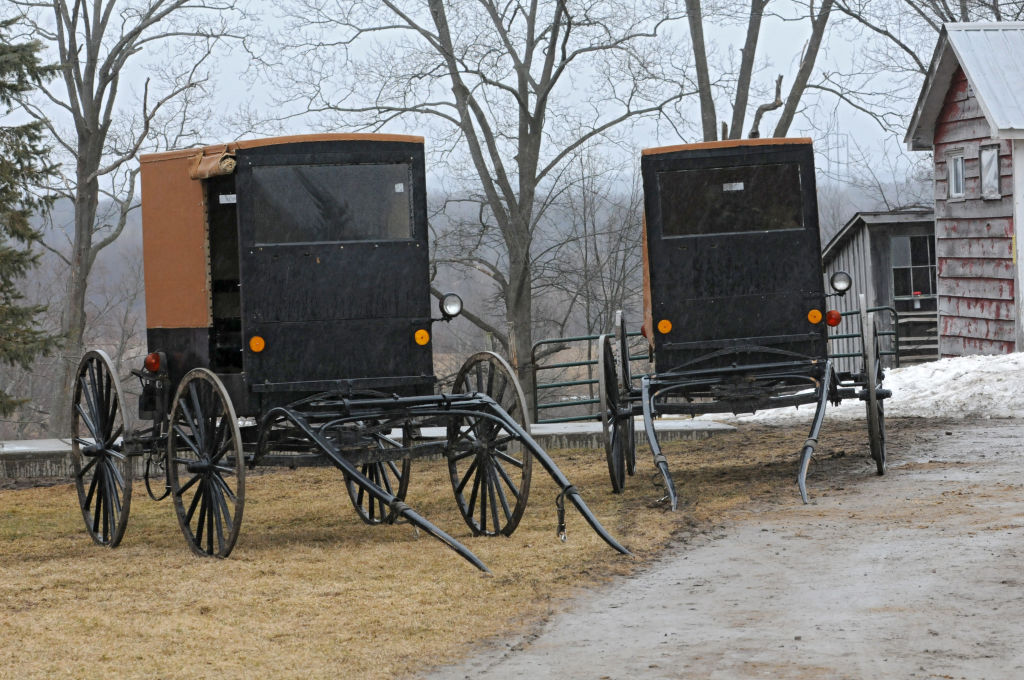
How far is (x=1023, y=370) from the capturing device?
1556 cm

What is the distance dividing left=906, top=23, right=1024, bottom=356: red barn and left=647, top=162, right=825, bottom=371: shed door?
9187 millimetres

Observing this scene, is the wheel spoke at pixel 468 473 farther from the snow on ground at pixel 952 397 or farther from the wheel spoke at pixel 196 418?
the snow on ground at pixel 952 397

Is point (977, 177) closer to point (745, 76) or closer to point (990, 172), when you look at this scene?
point (990, 172)

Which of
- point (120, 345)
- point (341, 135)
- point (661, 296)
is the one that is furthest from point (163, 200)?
point (120, 345)

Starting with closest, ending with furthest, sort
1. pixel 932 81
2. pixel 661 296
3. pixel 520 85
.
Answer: pixel 661 296, pixel 932 81, pixel 520 85

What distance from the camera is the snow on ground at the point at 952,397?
1481 cm

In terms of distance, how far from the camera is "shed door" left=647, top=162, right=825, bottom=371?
36.0 ft

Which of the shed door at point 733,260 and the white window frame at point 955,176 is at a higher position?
the white window frame at point 955,176

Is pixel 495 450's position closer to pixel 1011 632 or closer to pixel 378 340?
pixel 378 340

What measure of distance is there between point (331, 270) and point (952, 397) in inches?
348

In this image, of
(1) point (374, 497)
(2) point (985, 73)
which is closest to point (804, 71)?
(2) point (985, 73)

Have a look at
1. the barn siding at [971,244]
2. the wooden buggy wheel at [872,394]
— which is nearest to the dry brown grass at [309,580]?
the wooden buggy wheel at [872,394]

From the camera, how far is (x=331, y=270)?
8984 millimetres

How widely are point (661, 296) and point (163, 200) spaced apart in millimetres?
3994
